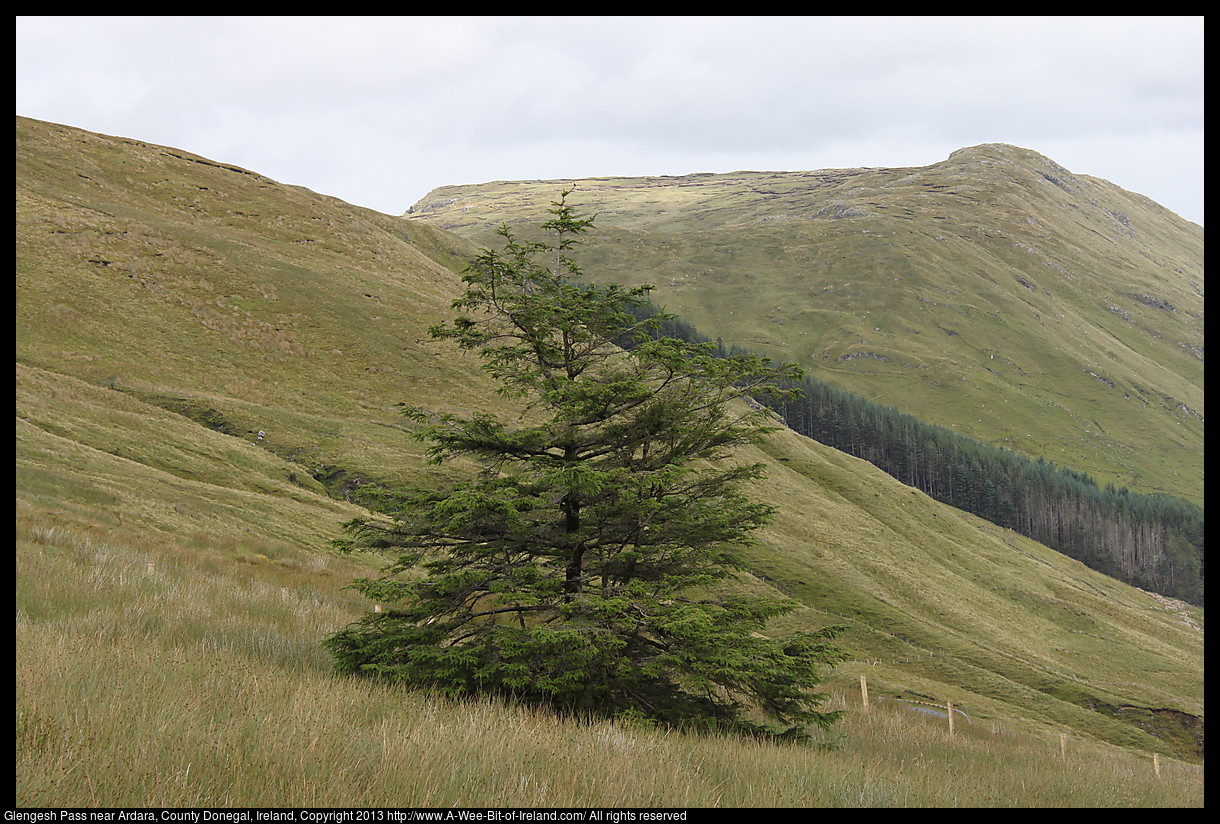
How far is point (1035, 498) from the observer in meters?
158

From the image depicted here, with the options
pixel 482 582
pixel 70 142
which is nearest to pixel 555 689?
pixel 482 582

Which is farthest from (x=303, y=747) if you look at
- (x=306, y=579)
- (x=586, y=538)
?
(x=306, y=579)

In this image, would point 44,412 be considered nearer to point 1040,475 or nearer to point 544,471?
point 544,471

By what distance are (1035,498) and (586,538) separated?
573ft

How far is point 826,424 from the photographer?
165 m

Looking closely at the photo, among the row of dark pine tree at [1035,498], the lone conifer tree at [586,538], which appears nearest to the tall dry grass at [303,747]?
the lone conifer tree at [586,538]

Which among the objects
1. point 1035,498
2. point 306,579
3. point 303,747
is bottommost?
point 1035,498

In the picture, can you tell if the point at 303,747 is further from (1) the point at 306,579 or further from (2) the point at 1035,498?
(2) the point at 1035,498

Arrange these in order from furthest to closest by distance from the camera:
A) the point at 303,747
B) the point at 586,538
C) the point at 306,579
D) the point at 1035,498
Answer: the point at 1035,498
the point at 306,579
the point at 586,538
the point at 303,747

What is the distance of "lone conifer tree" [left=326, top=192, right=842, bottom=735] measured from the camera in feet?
31.4

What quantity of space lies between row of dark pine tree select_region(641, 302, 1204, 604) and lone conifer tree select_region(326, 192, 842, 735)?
138 meters

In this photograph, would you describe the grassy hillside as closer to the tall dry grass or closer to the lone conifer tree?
the tall dry grass

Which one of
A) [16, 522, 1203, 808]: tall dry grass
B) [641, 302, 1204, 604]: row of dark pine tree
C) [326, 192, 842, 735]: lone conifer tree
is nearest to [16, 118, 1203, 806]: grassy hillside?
[16, 522, 1203, 808]: tall dry grass
